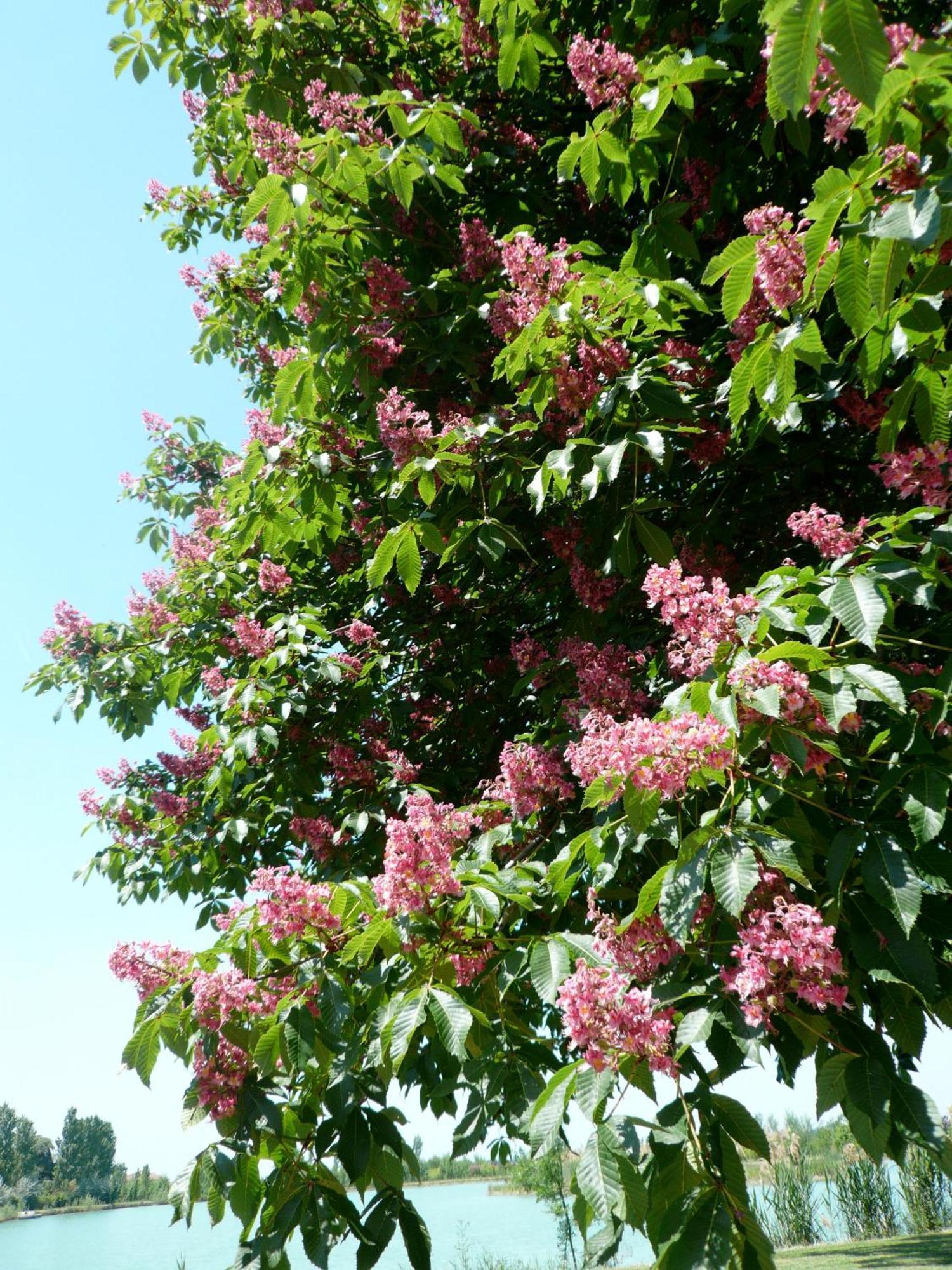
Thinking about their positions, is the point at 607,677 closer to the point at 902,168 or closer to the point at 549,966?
the point at 549,966

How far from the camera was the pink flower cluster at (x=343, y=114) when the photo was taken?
3562 millimetres

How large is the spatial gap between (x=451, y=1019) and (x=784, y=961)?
0.80m

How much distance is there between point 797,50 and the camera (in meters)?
1.42

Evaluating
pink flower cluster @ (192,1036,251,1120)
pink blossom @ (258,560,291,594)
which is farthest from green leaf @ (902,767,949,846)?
pink blossom @ (258,560,291,594)

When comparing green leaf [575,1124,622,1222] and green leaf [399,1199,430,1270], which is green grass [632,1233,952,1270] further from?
green leaf [575,1124,622,1222]

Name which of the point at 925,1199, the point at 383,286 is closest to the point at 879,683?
the point at 383,286

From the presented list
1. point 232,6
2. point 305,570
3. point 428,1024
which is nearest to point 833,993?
point 428,1024

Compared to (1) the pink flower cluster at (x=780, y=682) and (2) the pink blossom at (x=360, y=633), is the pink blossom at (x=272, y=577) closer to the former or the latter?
(2) the pink blossom at (x=360, y=633)

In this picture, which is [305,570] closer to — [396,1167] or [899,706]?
[396,1167]

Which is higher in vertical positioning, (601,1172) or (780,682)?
(780,682)

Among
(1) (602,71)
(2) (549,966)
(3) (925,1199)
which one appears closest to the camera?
(2) (549,966)

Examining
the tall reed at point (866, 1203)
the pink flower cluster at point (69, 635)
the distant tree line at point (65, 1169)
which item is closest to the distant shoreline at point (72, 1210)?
the distant tree line at point (65, 1169)

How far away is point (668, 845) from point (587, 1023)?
905mm

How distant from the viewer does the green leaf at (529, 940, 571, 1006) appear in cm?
231
